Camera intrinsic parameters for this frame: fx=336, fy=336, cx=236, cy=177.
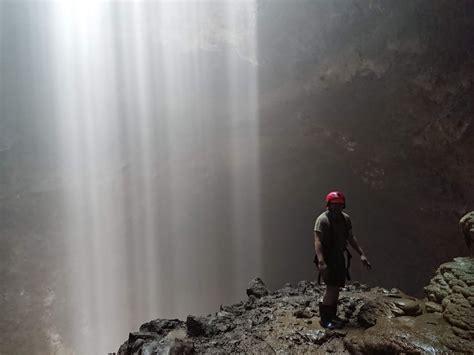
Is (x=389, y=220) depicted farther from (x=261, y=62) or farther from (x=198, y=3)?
(x=198, y=3)

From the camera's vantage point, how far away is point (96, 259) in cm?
1342

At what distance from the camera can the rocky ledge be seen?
285 cm

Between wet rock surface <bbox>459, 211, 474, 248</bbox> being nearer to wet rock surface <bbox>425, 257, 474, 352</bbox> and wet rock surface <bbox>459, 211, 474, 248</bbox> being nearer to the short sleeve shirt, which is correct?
wet rock surface <bbox>425, 257, 474, 352</bbox>

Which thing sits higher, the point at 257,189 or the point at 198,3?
the point at 198,3

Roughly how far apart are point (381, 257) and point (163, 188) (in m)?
8.20

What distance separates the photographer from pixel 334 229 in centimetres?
350

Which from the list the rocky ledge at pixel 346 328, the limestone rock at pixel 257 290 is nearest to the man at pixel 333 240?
the rocky ledge at pixel 346 328

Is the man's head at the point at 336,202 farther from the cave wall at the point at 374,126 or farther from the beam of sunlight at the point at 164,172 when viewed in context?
the beam of sunlight at the point at 164,172

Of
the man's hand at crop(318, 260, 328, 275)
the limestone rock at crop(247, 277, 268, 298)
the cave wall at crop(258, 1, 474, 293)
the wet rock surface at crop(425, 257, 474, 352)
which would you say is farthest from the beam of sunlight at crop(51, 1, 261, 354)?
the man's hand at crop(318, 260, 328, 275)

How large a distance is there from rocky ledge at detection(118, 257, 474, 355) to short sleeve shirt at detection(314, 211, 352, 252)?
0.80m

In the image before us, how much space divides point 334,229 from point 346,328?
1.02m

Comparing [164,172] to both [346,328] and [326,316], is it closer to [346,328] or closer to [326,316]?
[326,316]

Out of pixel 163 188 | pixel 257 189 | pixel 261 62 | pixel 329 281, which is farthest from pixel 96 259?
pixel 329 281

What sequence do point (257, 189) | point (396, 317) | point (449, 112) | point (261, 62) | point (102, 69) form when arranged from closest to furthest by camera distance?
point (396, 317) < point (449, 112) < point (261, 62) < point (257, 189) < point (102, 69)
